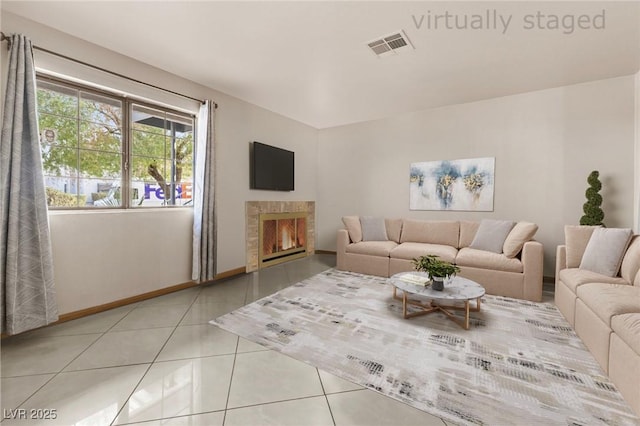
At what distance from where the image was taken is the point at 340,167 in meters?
5.66

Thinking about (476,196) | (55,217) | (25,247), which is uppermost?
(476,196)

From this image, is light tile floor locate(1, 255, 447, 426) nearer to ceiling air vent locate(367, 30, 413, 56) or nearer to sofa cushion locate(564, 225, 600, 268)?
sofa cushion locate(564, 225, 600, 268)

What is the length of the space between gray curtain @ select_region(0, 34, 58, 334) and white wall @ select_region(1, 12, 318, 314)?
0.20 metres

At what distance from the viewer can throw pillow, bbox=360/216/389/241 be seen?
4625mm

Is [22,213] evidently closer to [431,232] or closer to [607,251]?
[431,232]

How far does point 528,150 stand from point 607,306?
2792 mm

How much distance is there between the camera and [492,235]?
371 centimetres

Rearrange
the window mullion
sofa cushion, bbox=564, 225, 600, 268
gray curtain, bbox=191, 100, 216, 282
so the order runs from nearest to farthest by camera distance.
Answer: sofa cushion, bbox=564, 225, 600, 268 < the window mullion < gray curtain, bbox=191, 100, 216, 282

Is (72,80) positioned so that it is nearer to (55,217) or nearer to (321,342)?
(55,217)

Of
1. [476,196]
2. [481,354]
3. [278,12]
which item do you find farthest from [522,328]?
[278,12]

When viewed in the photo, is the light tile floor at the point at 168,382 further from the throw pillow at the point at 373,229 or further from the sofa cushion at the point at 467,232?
the sofa cushion at the point at 467,232

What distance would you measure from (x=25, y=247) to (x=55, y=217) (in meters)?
0.35

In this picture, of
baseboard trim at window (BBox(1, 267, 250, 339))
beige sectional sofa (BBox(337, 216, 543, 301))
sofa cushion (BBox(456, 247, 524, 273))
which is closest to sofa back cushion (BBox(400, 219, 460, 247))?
beige sectional sofa (BBox(337, 216, 543, 301))

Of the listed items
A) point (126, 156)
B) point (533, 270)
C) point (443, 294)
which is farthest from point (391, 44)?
point (126, 156)
